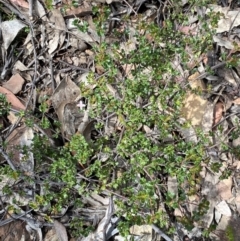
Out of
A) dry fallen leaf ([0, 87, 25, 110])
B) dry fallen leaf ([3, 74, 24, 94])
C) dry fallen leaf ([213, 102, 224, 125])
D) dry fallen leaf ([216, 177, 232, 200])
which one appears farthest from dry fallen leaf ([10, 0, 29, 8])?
dry fallen leaf ([216, 177, 232, 200])

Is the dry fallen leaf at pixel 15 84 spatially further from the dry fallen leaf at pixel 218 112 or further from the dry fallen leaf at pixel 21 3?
the dry fallen leaf at pixel 218 112

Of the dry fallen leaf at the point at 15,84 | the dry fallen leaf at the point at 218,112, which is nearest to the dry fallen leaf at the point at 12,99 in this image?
the dry fallen leaf at the point at 15,84

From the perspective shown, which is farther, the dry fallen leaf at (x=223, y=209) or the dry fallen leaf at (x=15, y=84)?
the dry fallen leaf at (x=15, y=84)

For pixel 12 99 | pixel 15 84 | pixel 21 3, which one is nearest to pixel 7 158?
pixel 12 99

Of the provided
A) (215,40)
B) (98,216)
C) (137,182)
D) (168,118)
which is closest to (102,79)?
(168,118)

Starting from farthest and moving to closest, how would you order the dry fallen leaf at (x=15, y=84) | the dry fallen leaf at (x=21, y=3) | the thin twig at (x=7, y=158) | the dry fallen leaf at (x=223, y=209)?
1. the dry fallen leaf at (x=21, y=3)
2. the dry fallen leaf at (x=15, y=84)
3. the dry fallen leaf at (x=223, y=209)
4. the thin twig at (x=7, y=158)

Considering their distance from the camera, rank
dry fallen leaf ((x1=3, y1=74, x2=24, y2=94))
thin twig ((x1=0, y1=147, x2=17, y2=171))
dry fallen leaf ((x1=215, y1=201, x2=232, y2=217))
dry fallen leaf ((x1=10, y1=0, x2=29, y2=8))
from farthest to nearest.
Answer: dry fallen leaf ((x1=10, y1=0, x2=29, y2=8))
dry fallen leaf ((x1=3, y1=74, x2=24, y2=94))
dry fallen leaf ((x1=215, y1=201, x2=232, y2=217))
thin twig ((x1=0, y1=147, x2=17, y2=171))

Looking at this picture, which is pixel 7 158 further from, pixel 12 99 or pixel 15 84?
pixel 15 84

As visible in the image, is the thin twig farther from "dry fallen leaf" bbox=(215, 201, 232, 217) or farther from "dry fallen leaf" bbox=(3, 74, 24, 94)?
"dry fallen leaf" bbox=(215, 201, 232, 217)

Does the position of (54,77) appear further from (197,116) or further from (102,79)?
(197,116)

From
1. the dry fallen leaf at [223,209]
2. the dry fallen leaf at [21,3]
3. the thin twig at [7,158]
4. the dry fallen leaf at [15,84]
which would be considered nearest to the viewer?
the thin twig at [7,158]

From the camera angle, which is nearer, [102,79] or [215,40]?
[102,79]
